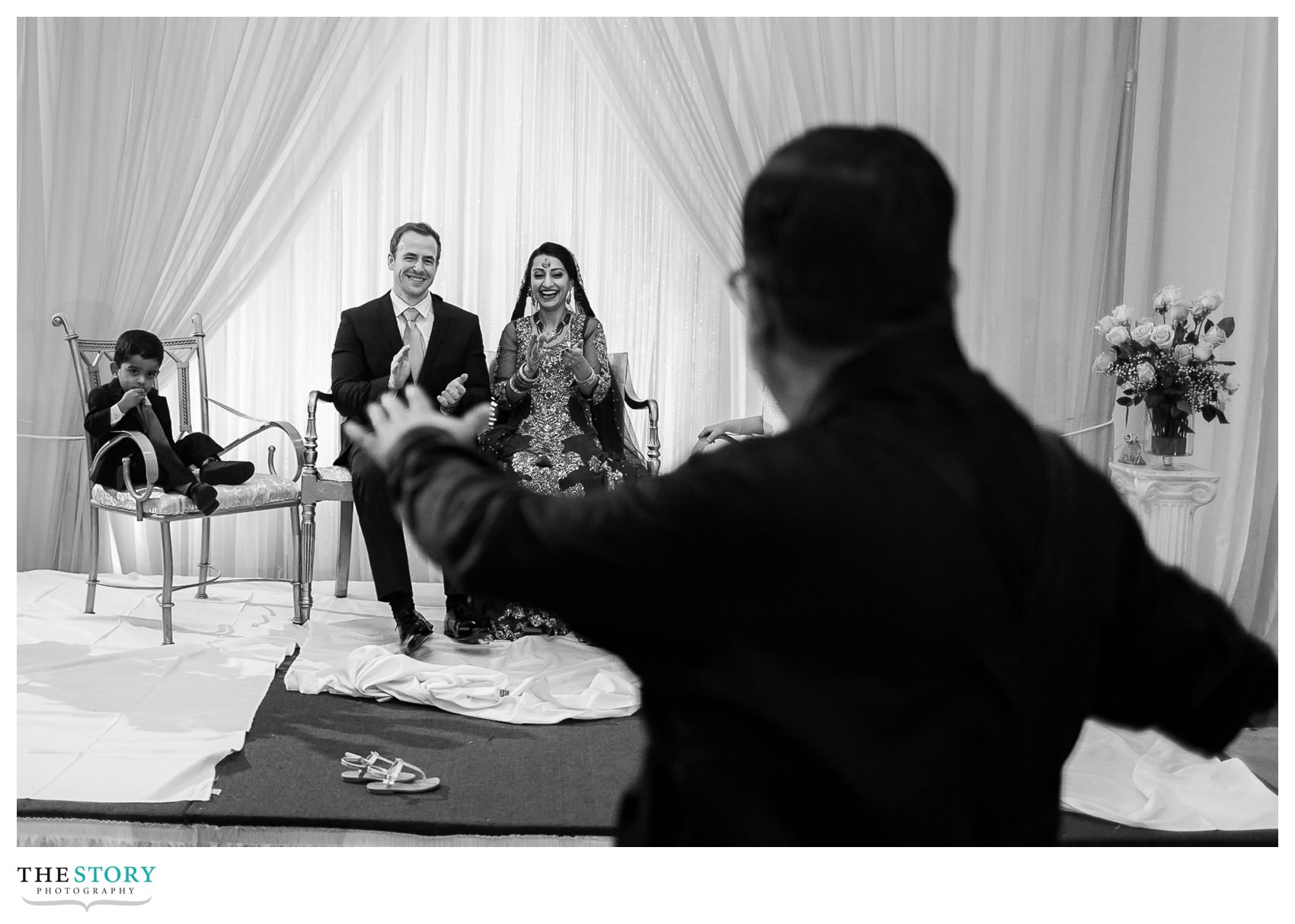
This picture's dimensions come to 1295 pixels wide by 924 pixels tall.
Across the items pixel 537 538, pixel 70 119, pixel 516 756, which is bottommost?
pixel 516 756

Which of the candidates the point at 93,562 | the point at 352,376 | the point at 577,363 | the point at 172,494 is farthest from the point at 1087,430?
the point at 93,562

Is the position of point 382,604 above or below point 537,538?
below

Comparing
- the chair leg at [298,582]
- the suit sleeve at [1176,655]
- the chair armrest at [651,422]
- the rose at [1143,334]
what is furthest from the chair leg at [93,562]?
the suit sleeve at [1176,655]

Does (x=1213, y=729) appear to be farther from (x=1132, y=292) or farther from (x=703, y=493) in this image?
(x=1132, y=292)

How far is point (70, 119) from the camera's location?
4730 mm

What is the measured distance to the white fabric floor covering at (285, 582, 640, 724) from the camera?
10.9ft

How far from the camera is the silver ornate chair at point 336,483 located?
4277 mm

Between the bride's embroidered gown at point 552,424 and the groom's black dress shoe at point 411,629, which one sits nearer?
the groom's black dress shoe at point 411,629

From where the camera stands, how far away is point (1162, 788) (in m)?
2.77

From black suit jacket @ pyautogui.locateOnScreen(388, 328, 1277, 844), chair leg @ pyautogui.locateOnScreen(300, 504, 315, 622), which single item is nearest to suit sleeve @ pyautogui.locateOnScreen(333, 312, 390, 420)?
chair leg @ pyautogui.locateOnScreen(300, 504, 315, 622)

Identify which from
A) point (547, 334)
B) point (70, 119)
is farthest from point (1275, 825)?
point (70, 119)

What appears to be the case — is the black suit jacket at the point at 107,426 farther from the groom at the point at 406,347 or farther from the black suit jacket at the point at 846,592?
the black suit jacket at the point at 846,592

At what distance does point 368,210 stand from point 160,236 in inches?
33.6

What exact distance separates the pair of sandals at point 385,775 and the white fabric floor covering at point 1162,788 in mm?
1466
